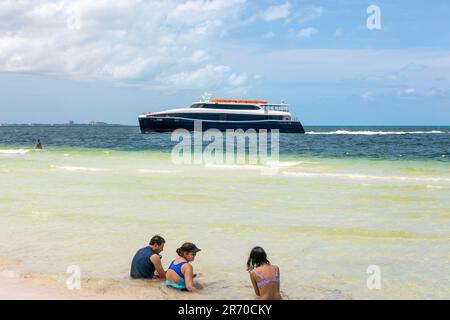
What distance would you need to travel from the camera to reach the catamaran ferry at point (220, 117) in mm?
67312

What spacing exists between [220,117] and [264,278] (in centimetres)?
6175

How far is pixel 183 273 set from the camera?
688cm

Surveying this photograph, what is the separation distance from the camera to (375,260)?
8.51 metres

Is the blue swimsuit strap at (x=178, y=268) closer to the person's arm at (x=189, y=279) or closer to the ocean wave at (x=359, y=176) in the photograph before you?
the person's arm at (x=189, y=279)

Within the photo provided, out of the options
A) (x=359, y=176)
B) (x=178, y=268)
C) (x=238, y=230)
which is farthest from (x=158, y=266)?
(x=359, y=176)

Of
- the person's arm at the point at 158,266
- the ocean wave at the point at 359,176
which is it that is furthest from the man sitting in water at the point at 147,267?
the ocean wave at the point at 359,176

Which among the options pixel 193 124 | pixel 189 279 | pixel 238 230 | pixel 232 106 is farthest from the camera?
pixel 232 106

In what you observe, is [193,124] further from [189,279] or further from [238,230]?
[189,279]

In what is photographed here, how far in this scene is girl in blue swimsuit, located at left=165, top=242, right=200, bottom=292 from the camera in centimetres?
684

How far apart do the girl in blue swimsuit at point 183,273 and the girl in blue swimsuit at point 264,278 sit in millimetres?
832

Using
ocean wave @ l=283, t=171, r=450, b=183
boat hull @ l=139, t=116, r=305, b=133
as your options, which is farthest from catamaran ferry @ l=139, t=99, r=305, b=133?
ocean wave @ l=283, t=171, r=450, b=183
